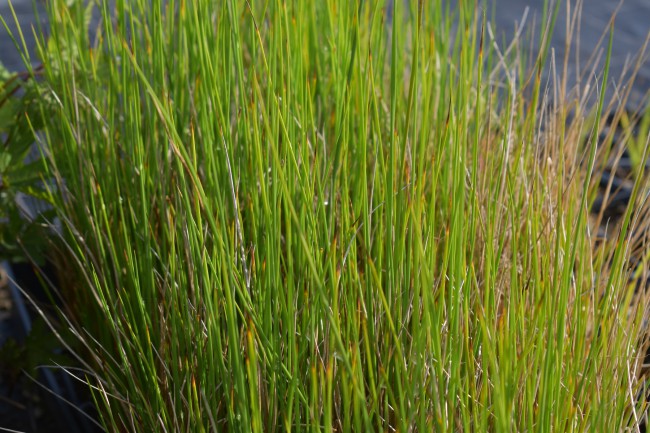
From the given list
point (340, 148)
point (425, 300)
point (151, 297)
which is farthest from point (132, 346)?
point (425, 300)

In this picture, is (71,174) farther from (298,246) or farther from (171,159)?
(298,246)

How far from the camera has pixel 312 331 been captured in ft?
3.04

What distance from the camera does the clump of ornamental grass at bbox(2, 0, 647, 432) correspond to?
854 millimetres

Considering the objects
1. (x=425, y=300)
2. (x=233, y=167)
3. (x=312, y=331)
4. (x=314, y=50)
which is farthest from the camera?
(x=314, y=50)

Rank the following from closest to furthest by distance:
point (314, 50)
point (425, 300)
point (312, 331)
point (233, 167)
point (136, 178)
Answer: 1. point (425, 300)
2. point (312, 331)
3. point (233, 167)
4. point (136, 178)
5. point (314, 50)

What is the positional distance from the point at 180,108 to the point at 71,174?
22 cm

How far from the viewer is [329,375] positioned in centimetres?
77

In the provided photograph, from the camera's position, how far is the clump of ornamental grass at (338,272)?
2.80 ft

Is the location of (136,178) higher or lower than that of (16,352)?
higher

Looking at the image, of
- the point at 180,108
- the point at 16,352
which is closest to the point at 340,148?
the point at 180,108

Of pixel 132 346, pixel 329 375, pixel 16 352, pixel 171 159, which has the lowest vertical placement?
pixel 16 352

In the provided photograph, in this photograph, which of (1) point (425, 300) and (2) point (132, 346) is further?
(2) point (132, 346)

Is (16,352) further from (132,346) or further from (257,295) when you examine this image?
(257,295)

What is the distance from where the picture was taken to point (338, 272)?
37.2 inches
